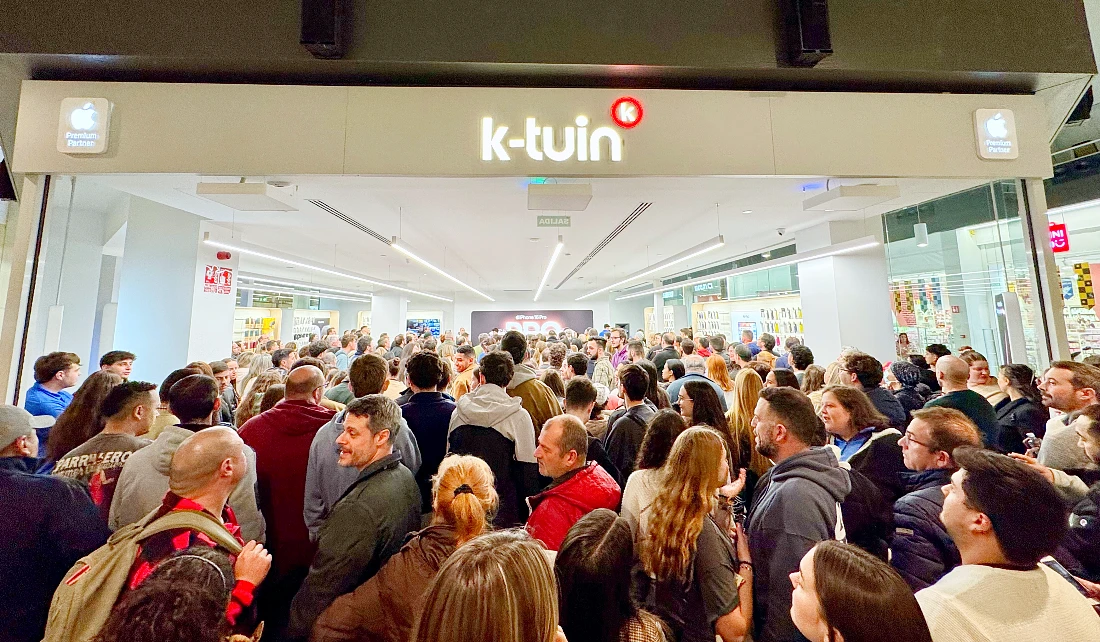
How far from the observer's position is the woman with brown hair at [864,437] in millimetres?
1944

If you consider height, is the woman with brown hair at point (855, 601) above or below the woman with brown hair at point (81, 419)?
below

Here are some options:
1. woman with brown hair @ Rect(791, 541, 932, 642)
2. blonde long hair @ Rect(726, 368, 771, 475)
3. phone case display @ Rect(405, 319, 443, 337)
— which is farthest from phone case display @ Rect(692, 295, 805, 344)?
phone case display @ Rect(405, 319, 443, 337)

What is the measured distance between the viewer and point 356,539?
147 cm

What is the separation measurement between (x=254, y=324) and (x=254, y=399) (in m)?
15.5

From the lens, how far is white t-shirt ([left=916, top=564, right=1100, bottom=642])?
3.07 feet

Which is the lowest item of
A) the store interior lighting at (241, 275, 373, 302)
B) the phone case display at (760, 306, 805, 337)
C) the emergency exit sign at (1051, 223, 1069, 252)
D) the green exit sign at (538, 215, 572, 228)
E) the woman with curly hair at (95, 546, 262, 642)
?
the woman with curly hair at (95, 546, 262, 642)

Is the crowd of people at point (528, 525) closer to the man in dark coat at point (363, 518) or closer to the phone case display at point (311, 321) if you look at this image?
the man in dark coat at point (363, 518)

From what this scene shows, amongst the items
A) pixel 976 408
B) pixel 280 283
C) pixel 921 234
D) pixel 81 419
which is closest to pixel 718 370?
pixel 976 408

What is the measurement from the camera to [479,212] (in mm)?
5449

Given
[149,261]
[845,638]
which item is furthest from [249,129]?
[845,638]

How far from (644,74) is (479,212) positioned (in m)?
3.00

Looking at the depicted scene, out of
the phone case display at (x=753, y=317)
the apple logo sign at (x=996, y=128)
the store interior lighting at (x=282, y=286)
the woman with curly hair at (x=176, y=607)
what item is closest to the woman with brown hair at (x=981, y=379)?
the apple logo sign at (x=996, y=128)

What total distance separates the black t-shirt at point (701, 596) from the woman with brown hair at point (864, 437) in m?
1.02

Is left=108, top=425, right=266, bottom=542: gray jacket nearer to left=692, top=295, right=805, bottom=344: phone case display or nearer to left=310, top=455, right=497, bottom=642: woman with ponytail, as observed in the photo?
left=310, top=455, right=497, bottom=642: woman with ponytail
